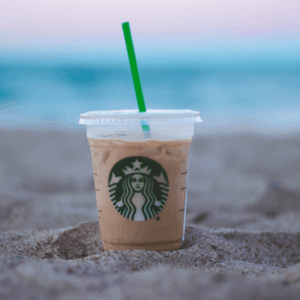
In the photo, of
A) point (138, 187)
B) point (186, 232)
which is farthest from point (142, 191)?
point (186, 232)

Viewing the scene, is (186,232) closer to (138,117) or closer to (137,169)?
(137,169)

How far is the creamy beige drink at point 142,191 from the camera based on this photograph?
54.9 inches

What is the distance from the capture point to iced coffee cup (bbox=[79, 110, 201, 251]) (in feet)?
4.58

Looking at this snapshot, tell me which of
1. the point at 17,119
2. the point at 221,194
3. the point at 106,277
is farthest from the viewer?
the point at 17,119

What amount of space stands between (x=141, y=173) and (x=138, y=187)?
2.6 inches

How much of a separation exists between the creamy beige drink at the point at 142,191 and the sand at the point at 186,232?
11 centimetres

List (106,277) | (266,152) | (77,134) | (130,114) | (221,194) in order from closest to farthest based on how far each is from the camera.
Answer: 1. (106,277)
2. (130,114)
3. (221,194)
4. (266,152)
5. (77,134)

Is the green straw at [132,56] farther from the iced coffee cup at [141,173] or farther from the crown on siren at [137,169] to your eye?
the crown on siren at [137,169]

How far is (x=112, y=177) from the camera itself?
1.42 metres

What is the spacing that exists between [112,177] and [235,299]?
0.81m

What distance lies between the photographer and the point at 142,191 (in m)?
1.39

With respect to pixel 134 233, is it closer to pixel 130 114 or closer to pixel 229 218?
pixel 130 114

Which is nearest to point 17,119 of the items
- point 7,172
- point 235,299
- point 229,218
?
point 7,172

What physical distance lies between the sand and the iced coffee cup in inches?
4.9
